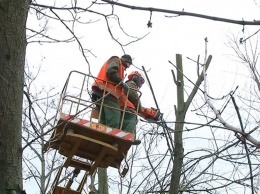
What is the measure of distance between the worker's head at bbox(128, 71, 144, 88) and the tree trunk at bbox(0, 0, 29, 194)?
374cm

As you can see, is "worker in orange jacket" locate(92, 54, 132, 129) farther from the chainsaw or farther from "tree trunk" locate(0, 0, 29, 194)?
"tree trunk" locate(0, 0, 29, 194)

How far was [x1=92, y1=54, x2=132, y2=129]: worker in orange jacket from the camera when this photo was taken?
614cm

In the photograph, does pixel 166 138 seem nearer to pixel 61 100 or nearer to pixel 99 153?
pixel 99 153

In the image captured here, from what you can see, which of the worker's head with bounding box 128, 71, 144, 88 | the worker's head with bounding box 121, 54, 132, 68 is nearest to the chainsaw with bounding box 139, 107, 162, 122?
the worker's head with bounding box 128, 71, 144, 88

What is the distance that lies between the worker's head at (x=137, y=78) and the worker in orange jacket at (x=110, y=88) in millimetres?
347

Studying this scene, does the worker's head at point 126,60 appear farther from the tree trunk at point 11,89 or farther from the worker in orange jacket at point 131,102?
the tree trunk at point 11,89

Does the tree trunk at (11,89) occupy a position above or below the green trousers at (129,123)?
below

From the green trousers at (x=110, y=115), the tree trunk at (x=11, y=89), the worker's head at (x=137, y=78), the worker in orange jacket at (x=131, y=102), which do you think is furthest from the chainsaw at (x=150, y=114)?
the tree trunk at (x=11, y=89)

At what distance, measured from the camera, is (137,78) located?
6.81m

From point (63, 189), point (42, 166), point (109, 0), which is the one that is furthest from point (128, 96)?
A: point (42, 166)

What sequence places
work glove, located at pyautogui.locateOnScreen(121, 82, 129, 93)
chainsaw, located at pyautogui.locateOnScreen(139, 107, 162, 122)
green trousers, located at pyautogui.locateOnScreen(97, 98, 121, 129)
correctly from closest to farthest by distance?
1. green trousers, located at pyautogui.locateOnScreen(97, 98, 121, 129)
2. work glove, located at pyautogui.locateOnScreen(121, 82, 129, 93)
3. chainsaw, located at pyautogui.locateOnScreen(139, 107, 162, 122)

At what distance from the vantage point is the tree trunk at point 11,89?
107 inches

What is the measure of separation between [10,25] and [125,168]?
3395 millimetres

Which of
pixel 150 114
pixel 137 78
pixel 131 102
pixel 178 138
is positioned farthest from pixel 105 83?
pixel 178 138
